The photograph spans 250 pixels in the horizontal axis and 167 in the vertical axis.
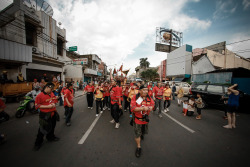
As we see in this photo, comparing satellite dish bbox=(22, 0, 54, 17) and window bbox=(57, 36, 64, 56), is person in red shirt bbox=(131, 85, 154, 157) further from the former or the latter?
window bbox=(57, 36, 64, 56)

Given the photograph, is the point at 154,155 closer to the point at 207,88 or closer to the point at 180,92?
the point at 180,92

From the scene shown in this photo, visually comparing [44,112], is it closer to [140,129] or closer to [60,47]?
[140,129]

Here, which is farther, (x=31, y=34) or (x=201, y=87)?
(x=31, y=34)

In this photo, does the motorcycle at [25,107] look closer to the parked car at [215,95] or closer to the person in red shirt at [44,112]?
the person in red shirt at [44,112]

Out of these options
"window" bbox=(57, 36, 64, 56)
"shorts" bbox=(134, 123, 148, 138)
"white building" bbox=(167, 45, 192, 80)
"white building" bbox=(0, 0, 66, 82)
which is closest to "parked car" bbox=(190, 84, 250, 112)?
"shorts" bbox=(134, 123, 148, 138)

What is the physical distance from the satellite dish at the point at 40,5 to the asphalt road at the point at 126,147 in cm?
1481

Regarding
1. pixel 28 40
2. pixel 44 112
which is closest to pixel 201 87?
pixel 44 112

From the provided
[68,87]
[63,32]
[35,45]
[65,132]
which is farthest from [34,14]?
[65,132]

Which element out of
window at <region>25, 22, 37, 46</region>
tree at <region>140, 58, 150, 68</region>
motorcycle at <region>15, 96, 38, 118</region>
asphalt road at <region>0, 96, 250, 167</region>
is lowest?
asphalt road at <region>0, 96, 250, 167</region>

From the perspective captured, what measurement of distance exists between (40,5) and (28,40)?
5256 mm

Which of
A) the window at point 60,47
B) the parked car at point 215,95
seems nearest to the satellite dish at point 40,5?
the window at point 60,47

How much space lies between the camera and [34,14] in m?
11.2

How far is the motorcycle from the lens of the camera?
470 cm

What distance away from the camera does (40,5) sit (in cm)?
1224
